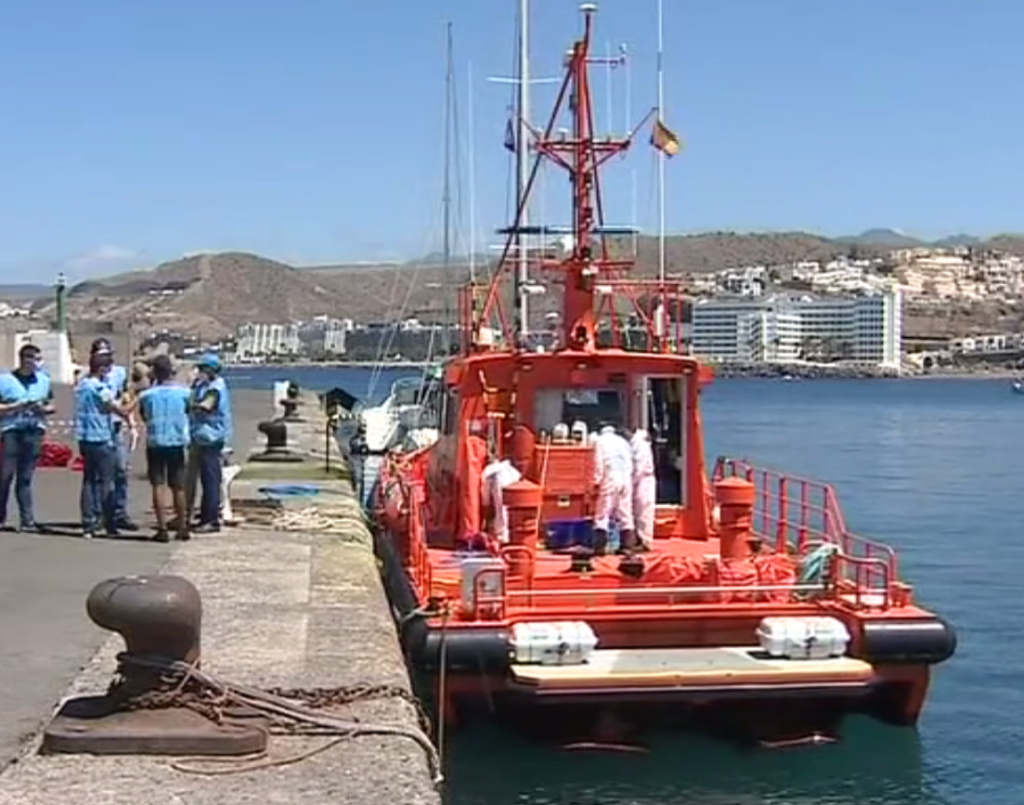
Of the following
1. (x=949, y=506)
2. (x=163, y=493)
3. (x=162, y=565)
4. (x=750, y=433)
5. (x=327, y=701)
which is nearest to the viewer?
(x=327, y=701)

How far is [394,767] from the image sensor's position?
842cm

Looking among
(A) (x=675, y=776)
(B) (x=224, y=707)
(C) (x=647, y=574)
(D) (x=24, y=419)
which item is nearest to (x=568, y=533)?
(C) (x=647, y=574)

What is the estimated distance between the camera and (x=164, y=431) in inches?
639

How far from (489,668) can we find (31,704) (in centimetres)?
399

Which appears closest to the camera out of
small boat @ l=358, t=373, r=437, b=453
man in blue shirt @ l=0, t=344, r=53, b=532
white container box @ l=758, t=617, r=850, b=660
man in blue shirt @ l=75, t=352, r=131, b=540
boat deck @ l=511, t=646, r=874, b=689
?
boat deck @ l=511, t=646, r=874, b=689

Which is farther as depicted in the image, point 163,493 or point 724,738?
point 163,493

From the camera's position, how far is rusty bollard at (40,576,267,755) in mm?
8227


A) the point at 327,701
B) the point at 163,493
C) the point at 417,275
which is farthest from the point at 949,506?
the point at 327,701

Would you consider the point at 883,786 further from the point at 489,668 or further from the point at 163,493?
the point at 163,493

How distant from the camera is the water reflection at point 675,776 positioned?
13.4 meters

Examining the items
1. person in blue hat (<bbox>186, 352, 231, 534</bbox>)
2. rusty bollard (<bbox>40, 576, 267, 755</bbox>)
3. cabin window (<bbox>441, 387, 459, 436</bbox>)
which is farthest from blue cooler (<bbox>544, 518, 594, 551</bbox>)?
rusty bollard (<bbox>40, 576, 267, 755</bbox>)

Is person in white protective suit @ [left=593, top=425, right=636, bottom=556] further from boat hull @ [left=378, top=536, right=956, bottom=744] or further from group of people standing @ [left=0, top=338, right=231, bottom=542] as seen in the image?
group of people standing @ [left=0, top=338, right=231, bottom=542]

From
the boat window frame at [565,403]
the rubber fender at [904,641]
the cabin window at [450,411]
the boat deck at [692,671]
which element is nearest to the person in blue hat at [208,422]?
the cabin window at [450,411]

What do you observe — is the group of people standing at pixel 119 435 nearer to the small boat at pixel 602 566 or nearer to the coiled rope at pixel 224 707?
the small boat at pixel 602 566
